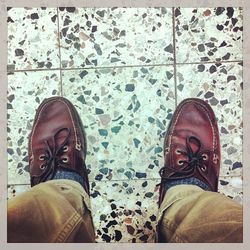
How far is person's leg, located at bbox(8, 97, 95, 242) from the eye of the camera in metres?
1.13

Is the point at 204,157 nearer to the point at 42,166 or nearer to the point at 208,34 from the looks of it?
the point at 208,34

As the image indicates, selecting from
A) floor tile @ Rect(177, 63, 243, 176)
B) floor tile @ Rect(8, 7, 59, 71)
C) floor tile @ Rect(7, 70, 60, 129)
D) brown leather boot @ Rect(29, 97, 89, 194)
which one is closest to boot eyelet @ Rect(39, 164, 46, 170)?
brown leather boot @ Rect(29, 97, 89, 194)

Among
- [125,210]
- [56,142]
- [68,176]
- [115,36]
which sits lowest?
[125,210]

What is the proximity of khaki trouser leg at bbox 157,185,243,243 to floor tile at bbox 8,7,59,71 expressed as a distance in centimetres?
57

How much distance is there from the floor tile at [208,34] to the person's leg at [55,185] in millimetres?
407

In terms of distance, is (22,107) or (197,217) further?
(22,107)

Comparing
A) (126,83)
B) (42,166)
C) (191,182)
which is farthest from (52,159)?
(191,182)

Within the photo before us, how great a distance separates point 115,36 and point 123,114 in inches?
9.6

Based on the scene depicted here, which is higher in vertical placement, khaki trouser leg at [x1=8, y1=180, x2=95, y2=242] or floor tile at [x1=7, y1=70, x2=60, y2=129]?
floor tile at [x1=7, y1=70, x2=60, y2=129]

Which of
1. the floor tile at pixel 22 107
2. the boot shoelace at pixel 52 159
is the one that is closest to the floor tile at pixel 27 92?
the floor tile at pixel 22 107

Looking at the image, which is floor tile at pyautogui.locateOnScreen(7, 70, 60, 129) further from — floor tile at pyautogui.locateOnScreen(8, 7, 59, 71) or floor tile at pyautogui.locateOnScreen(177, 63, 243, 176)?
floor tile at pyautogui.locateOnScreen(177, 63, 243, 176)

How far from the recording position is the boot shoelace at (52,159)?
4.17ft

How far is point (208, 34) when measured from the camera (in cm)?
129

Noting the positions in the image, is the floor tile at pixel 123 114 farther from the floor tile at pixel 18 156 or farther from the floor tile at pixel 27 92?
the floor tile at pixel 18 156
